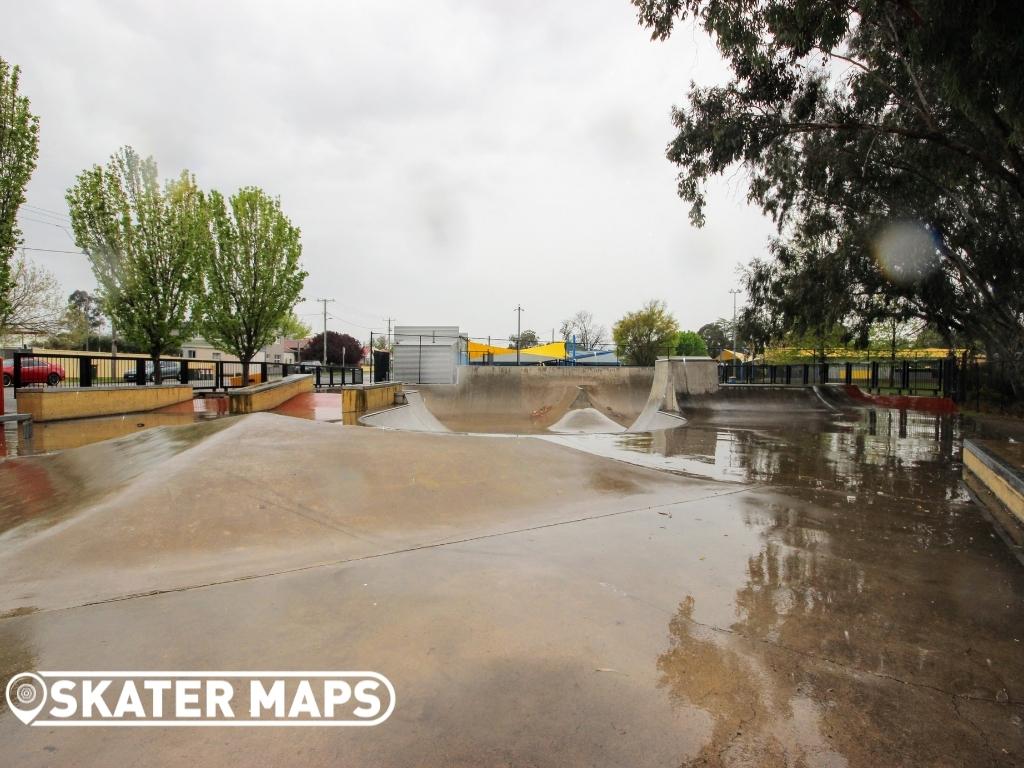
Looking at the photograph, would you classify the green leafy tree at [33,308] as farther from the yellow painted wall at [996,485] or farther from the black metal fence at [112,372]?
the yellow painted wall at [996,485]

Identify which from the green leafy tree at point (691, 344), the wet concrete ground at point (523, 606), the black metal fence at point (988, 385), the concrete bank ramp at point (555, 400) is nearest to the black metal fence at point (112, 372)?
the concrete bank ramp at point (555, 400)

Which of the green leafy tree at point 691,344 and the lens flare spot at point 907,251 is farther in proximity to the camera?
the green leafy tree at point 691,344

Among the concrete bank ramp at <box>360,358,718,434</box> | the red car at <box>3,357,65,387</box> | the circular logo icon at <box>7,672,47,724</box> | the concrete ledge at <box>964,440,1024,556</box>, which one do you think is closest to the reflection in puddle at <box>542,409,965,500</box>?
the concrete ledge at <box>964,440,1024,556</box>

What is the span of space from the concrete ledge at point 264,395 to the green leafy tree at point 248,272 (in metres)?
1.74

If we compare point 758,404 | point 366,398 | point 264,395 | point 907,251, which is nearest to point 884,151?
point 907,251

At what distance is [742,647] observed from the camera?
2.67m

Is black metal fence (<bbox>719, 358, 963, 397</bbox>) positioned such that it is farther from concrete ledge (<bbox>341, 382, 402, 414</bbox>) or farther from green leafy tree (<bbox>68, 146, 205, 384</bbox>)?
green leafy tree (<bbox>68, 146, 205, 384</bbox>)

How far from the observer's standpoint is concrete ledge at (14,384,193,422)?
10531mm

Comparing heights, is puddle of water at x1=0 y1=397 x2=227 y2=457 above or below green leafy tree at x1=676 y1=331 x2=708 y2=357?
below

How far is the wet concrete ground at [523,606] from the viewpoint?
6.53ft

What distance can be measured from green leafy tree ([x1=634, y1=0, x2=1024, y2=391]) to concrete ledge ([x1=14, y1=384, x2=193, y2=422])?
1330cm

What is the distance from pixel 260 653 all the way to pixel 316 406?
498 inches

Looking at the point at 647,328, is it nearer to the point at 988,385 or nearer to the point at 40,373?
the point at 988,385

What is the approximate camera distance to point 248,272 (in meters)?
15.5
